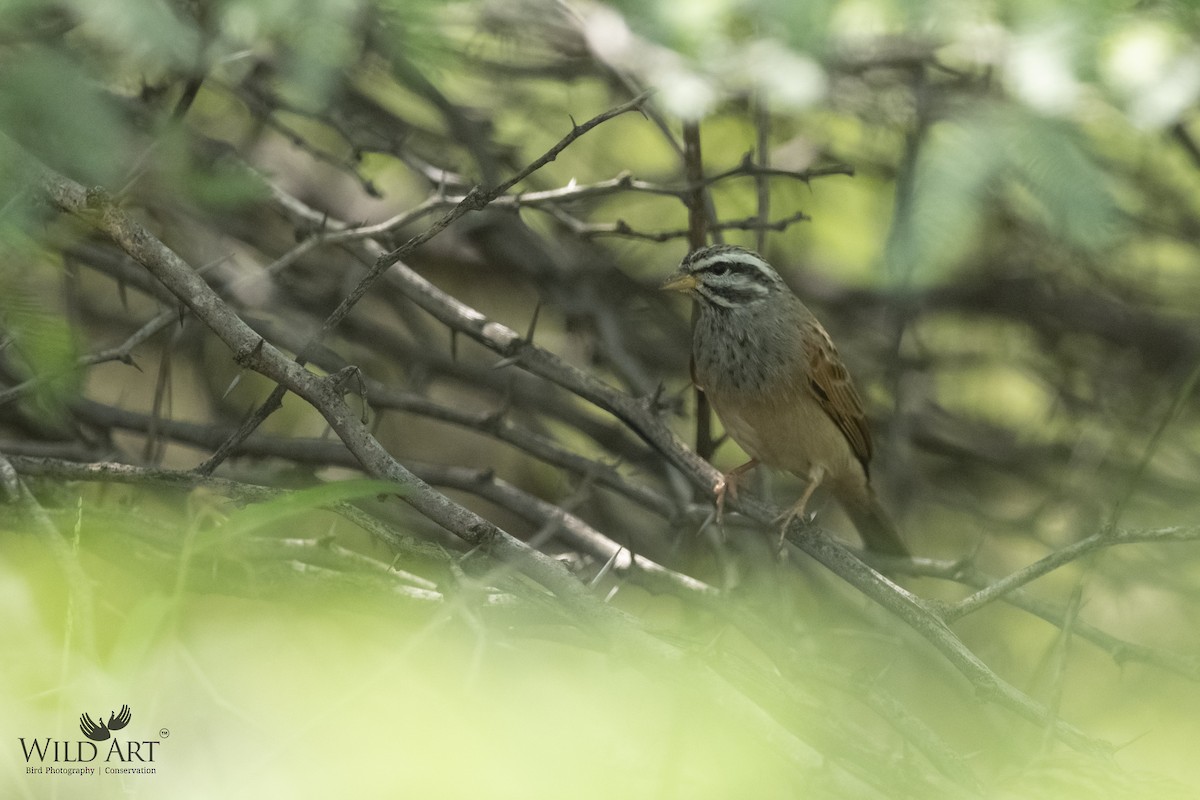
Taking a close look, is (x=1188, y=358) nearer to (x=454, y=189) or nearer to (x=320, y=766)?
(x=454, y=189)

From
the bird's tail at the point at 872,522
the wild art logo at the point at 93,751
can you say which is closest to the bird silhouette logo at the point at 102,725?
the wild art logo at the point at 93,751

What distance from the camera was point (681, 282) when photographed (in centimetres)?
546

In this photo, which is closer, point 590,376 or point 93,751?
point 93,751

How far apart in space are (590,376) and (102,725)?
9.35 ft

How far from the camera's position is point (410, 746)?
1785 millimetres

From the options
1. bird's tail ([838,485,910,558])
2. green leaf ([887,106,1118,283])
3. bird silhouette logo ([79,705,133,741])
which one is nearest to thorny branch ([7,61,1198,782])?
green leaf ([887,106,1118,283])

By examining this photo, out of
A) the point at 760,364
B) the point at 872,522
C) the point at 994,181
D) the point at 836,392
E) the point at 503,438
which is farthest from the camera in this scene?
the point at 872,522

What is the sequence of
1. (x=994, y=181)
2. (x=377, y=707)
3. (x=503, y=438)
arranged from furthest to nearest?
(x=503, y=438) < (x=994, y=181) < (x=377, y=707)

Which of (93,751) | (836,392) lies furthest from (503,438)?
(93,751)

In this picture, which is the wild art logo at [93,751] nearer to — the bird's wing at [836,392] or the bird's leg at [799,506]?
the bird's leg at [799,506]

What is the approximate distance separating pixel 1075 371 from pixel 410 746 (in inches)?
271

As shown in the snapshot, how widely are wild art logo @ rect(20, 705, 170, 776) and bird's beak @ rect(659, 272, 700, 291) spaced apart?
369cm

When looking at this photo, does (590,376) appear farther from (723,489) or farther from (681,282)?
(681,282)

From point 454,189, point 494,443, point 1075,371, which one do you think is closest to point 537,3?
point 454,189
